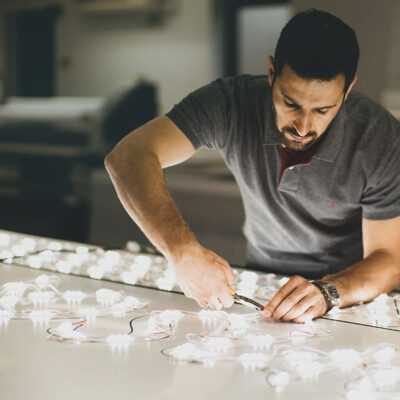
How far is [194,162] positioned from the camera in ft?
12.5

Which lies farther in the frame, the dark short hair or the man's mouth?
the man's mouth

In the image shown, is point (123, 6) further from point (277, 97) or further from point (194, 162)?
point (277, 97)

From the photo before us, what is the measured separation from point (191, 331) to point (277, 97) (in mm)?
632

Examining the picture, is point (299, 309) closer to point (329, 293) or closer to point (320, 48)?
point (329, 293)

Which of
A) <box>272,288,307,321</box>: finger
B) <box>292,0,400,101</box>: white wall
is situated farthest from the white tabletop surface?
<box>292,0,400,101</box>: white wall

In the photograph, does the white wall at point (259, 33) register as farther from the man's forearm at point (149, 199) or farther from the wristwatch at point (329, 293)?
the wristwatch at point (329, 293)

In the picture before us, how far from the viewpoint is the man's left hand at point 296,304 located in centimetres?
118

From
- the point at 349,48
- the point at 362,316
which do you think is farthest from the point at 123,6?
the point at 362,316

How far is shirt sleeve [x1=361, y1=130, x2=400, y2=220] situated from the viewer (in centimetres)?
150

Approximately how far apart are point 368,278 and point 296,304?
0.27 m

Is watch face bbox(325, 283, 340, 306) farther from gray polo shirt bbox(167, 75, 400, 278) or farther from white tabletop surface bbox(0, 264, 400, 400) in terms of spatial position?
gray polo shirt bbox(167, 75, 400, 278)

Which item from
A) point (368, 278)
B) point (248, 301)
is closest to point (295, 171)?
point (368, 278)

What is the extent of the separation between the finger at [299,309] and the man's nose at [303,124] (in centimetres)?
42

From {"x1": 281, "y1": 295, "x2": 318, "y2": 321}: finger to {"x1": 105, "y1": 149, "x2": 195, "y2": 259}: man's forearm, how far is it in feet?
0.84
